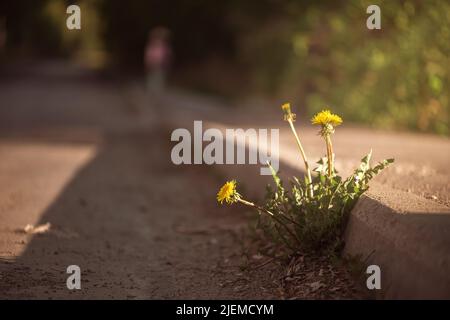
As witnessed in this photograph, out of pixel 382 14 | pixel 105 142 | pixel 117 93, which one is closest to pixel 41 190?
pixel 105 142

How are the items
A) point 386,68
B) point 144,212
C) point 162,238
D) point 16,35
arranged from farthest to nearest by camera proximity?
point 16,35, point 386,68, point 144,212, point 162,238

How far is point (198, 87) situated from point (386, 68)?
518 inches

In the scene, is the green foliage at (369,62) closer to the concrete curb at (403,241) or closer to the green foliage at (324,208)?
the green foliage at (324,208)

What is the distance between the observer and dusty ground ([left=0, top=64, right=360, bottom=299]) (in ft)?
12.7

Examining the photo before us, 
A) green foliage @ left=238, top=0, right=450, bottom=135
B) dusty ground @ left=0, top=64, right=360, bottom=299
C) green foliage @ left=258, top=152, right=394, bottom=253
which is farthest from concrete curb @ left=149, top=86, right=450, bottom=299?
green foliage @ left=238, top=0, right=450, bottom=135

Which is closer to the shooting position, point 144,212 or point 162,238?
point 162,238

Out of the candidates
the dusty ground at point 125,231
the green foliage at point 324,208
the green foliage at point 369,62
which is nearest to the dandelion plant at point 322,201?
the green foliage at point 324,208

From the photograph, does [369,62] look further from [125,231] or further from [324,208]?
[324,208]

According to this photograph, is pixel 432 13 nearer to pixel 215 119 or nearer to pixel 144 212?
pixel 215 119

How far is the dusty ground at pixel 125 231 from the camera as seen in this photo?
3.87 m

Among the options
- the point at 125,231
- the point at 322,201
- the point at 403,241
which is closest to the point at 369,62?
the point at 125,231

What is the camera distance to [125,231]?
556 centimetres
